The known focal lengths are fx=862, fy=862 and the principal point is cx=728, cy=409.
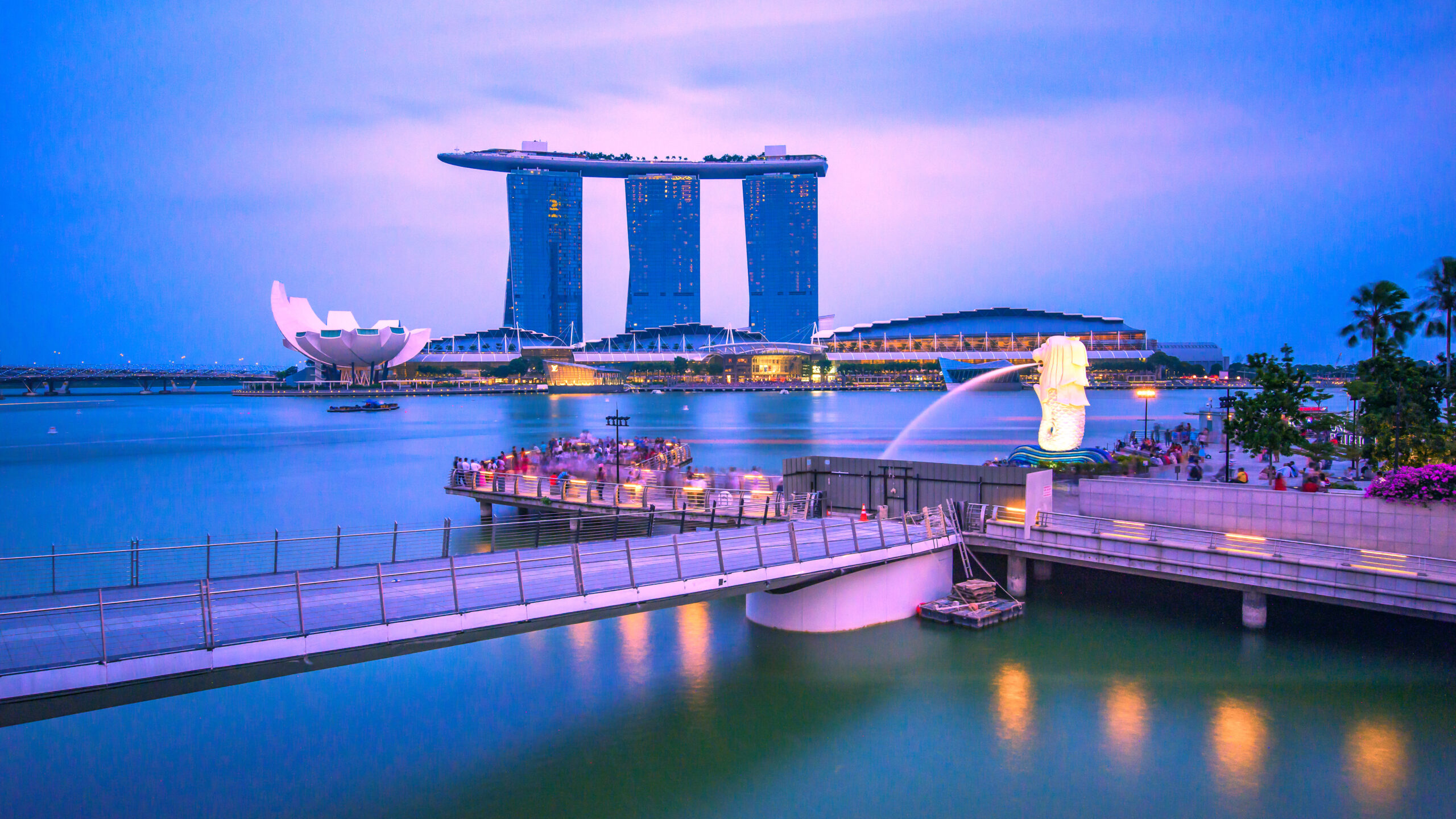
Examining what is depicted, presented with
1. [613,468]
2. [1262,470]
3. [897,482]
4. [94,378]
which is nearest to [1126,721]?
[897,482]

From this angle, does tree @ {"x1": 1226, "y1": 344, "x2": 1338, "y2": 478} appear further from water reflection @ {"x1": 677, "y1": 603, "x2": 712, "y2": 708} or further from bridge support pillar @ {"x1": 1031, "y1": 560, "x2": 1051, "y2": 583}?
water reflection @ {"x1": 677, "y1": 603, "x2": 712, "y2": 708}

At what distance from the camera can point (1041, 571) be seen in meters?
17.7

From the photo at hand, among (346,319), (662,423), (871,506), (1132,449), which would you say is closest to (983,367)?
(662,423)

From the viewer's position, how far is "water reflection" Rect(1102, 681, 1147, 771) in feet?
35.5

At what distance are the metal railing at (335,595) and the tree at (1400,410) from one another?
13505 mm

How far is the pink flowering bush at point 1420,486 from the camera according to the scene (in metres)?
12.8

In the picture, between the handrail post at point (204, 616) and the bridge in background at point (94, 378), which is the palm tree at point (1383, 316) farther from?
the bridge in background at point (94, 378)

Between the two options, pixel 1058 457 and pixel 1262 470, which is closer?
pixel 1058 457

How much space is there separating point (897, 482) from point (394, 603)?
11.4 metres

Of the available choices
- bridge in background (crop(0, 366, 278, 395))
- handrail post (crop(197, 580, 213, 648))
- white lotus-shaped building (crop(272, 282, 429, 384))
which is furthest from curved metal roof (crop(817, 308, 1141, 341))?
handrail post (crop(197, 580, 213, 648))

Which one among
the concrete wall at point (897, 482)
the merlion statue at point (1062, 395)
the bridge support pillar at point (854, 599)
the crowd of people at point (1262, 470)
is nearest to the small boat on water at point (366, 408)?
the crowd of people at point (1262, 470)

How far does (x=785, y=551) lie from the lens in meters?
12.8

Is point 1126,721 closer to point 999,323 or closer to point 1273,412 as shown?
point 1273,412

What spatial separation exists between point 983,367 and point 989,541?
437 ft
